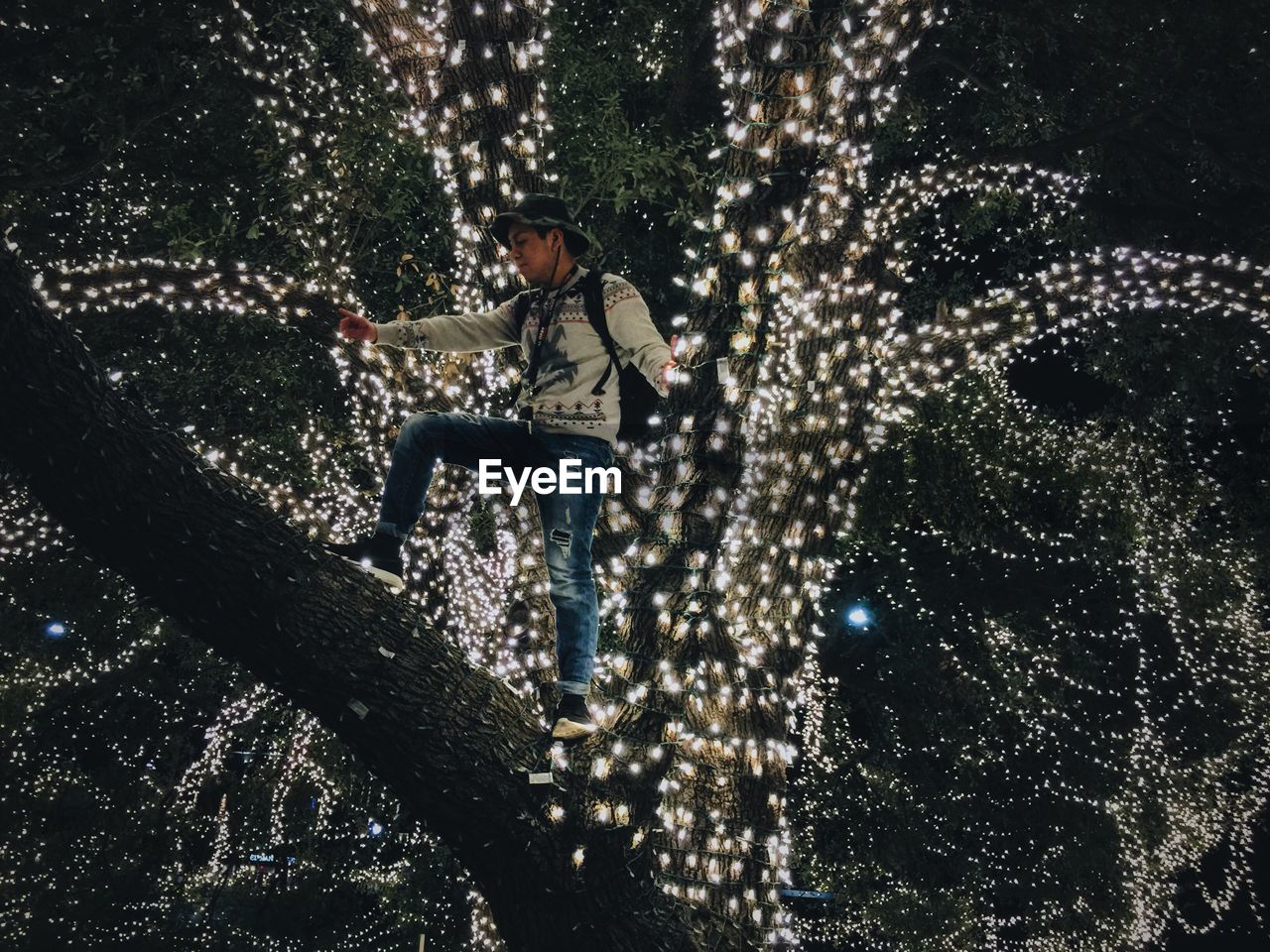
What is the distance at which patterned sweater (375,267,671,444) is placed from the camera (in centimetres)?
269

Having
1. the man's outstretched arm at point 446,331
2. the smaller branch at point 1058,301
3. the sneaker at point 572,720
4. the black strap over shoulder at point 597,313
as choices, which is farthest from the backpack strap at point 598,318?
the smaller branch at point 1058,301

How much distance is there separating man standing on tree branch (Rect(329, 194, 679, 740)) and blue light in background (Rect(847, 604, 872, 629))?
10.2 meters

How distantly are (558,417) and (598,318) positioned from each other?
352 mm

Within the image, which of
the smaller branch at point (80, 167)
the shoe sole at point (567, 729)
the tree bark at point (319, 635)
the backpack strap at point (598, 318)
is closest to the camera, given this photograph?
the tree bark at point (319, 635)

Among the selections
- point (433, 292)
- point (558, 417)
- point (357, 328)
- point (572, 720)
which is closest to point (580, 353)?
point (558, 417)

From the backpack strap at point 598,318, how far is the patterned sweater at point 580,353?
14 millimetres

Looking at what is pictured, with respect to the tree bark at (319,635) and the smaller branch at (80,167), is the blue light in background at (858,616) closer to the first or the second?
the smaller branch at (80,167)

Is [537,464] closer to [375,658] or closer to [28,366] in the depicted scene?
[375,658]

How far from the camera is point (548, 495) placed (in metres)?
2.74

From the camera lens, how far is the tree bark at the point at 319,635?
2.22 meters

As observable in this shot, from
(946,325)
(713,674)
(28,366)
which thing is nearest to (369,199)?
(946,325)

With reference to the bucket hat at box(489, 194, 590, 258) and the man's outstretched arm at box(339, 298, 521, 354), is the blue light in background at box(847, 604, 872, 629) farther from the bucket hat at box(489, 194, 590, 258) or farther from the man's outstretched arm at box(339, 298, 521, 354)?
the bucket hat at box(489, 194, 590, 258)

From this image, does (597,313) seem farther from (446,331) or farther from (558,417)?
(446,331)

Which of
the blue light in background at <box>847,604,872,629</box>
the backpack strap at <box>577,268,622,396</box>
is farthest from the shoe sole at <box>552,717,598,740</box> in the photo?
the blue light in background at <box>847,604,872,629</box>
